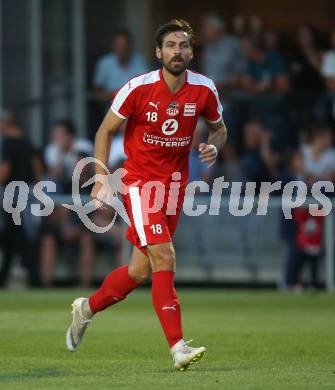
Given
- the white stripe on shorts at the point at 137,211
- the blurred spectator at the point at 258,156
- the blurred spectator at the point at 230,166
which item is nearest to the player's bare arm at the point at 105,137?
the white stripe on shorts at the point at 137,211

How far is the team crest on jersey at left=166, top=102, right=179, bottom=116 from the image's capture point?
845 cm

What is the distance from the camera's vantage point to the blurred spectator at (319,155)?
16.5 meters

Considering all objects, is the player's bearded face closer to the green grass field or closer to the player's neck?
the player's neck

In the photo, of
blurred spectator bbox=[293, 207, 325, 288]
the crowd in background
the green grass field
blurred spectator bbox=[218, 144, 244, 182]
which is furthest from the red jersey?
blurred spectator bbox=[218, 144, 244, 182]

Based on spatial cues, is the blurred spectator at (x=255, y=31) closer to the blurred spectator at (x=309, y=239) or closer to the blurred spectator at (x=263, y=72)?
the blurred spectator at (x=263, y=72)

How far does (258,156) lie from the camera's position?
1697cm

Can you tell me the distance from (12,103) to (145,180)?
433 inches

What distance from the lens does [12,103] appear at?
1925 centimetres

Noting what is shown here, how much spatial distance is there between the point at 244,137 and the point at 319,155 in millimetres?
1302

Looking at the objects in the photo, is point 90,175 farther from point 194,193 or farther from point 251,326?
point 251,326

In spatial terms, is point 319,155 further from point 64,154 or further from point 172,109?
point 172,109

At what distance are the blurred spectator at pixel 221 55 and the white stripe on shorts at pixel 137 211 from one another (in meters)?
9.71

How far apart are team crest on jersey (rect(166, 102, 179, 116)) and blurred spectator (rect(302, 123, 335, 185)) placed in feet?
26.8

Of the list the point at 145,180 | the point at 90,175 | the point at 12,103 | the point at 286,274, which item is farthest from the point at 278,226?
the point at 145,180
